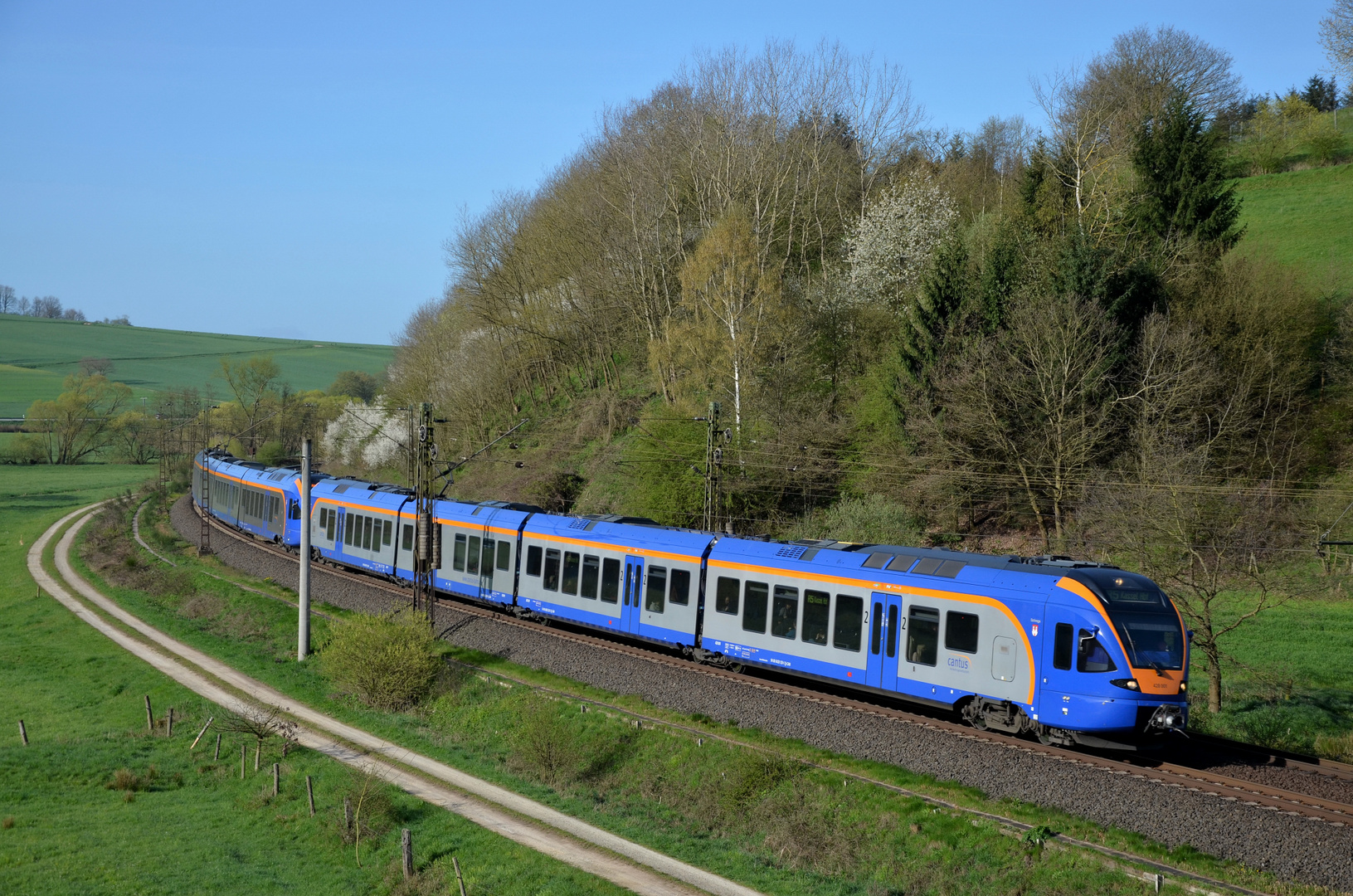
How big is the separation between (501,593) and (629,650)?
6628mm

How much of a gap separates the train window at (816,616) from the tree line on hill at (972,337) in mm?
7538

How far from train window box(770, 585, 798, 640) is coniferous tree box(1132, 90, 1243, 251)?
28945 millimetres

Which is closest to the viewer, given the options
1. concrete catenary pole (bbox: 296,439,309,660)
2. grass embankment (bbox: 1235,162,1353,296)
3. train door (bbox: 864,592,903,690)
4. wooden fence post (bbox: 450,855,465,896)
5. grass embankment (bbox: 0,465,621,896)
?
wooden fence post (bbox: 450,855,465,896)

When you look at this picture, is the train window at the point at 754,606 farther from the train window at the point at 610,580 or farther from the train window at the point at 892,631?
the train window at the point at 610,580

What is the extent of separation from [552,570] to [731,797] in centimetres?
1190

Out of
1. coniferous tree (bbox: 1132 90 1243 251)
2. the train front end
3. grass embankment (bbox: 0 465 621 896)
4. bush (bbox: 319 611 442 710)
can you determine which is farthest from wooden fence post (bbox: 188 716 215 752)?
coniferous tree (bbox: 1132 90 1243 251)

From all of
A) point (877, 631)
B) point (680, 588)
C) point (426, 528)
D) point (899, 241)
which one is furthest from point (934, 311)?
point (877, 631)

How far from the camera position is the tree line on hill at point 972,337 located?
113 feet

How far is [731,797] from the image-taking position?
16.8 m

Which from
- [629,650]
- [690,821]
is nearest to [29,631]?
[629,650]

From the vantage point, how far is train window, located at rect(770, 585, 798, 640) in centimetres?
2055

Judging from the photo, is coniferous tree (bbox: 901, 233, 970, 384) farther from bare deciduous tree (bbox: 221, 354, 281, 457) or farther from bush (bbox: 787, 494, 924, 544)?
bare deciduous tree (bbox: 221, 354, 281, 457)

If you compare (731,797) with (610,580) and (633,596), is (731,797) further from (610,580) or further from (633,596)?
Result: (610,580)

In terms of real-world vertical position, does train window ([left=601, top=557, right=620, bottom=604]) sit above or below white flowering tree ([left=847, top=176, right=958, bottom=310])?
below
